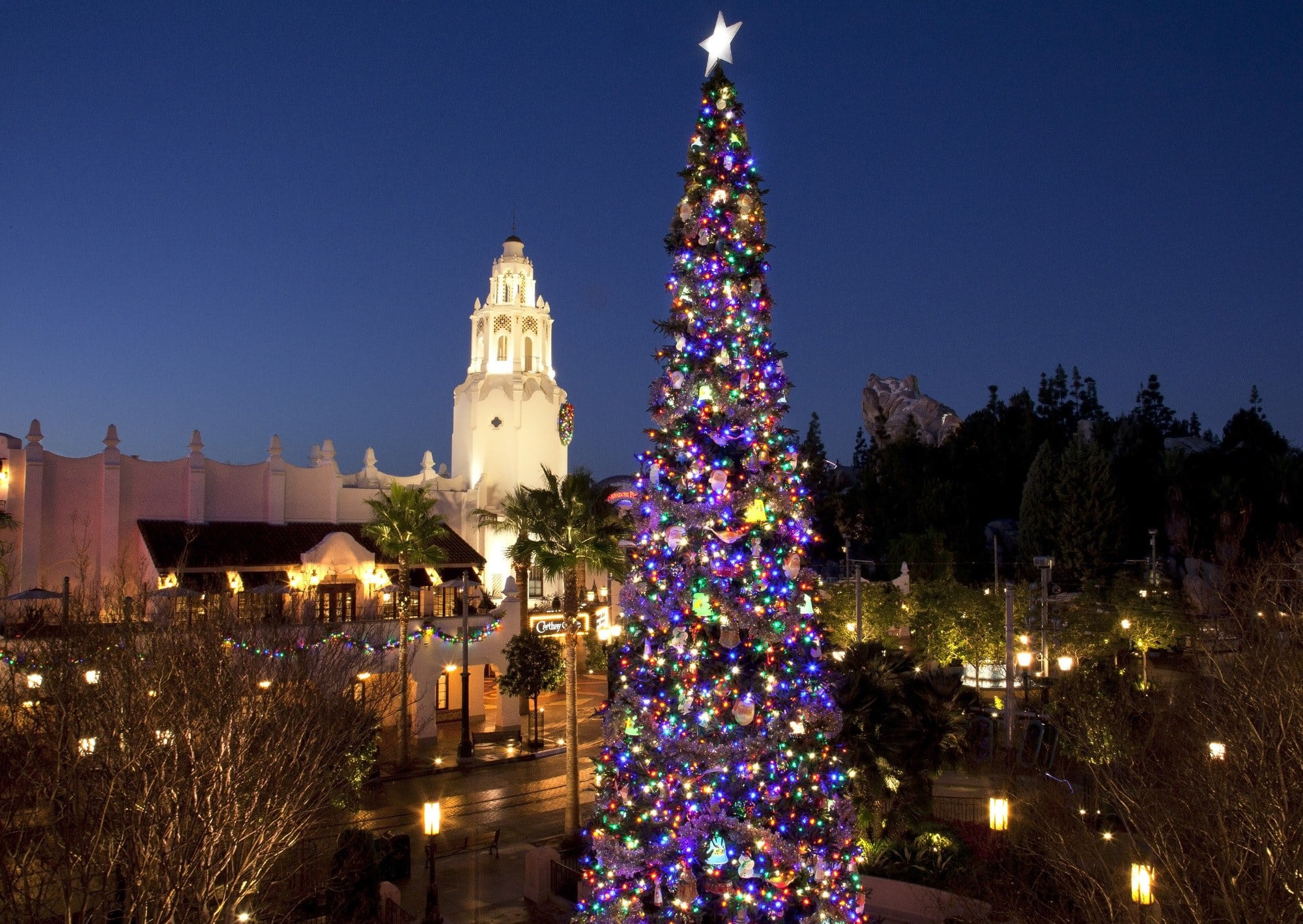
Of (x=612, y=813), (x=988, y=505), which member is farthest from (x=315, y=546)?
(x=988, y=505)

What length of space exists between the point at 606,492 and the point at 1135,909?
51.3 ft

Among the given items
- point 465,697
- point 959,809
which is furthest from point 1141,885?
point 465,697

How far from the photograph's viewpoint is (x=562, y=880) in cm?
1572

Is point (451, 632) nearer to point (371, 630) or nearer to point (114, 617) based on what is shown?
point (371, 630)

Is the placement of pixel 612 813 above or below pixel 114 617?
below

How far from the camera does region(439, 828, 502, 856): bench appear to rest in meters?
17.9

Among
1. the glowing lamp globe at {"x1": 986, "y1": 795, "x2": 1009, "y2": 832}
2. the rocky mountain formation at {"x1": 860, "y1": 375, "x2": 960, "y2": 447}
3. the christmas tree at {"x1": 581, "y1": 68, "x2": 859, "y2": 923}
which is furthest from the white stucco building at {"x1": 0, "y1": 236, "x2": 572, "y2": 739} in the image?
the rocky mountain formation at {"x1": 860, "y1": 375, "x2": 960, "y2": 447}

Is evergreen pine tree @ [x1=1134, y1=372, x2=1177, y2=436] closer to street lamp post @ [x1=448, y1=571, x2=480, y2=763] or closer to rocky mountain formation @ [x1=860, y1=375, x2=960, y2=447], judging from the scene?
rocky mountain formation @ [x1=860, y1=375, x2=960, y2=447]

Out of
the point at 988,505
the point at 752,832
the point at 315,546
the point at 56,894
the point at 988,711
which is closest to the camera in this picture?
the point at 752,832

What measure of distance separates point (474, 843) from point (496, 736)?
36.0 ft

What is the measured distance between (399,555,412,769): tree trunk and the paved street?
0.98 meters

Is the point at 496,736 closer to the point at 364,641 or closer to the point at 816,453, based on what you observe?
the point at 364,641

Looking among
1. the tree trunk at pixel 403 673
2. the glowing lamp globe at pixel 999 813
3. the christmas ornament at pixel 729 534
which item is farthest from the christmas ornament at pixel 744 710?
the tree trunk at pixel 403 673

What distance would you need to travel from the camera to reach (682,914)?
977 cm
